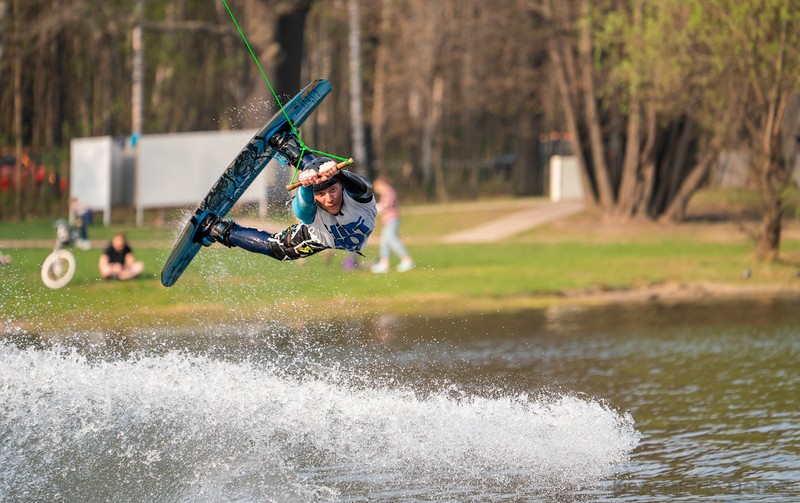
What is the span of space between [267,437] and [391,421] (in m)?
1.04

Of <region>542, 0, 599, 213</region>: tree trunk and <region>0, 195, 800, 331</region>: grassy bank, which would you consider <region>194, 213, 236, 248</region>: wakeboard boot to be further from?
<region>542, 0, 599, 213</region>: tree trunk

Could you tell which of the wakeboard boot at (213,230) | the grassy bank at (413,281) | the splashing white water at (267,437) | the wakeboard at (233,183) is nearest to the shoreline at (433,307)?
the grassy bank at (413,281)

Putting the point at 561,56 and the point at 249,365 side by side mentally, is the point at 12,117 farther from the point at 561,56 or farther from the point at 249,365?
the point at 249,365

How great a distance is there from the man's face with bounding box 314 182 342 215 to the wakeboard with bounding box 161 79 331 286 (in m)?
0.98

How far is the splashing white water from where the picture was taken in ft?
28.8

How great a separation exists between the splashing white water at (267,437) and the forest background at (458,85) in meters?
2.45

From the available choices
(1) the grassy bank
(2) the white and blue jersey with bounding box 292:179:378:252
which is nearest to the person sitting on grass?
(1) the grassy bank

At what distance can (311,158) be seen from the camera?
888cm

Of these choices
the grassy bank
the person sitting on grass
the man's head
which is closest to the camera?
the man's head

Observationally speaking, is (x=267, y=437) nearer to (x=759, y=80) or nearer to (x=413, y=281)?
(x=413, y=281)

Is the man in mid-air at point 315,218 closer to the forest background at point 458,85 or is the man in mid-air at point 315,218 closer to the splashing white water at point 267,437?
the forest background at point 458,85

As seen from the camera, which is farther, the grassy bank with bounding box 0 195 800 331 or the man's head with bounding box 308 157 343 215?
the grassy bank with bounding box 0 195 800 331

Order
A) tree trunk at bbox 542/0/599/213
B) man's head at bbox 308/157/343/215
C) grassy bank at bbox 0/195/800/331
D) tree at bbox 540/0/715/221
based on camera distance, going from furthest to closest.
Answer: tree trunk at bbox 542/0/599/213 < tree at bbox 540/0/715/221 < grassy bank at bbox 0/195/800/331 < man's head at bbox 308/157/343/215

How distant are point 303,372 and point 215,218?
2.71 meters
